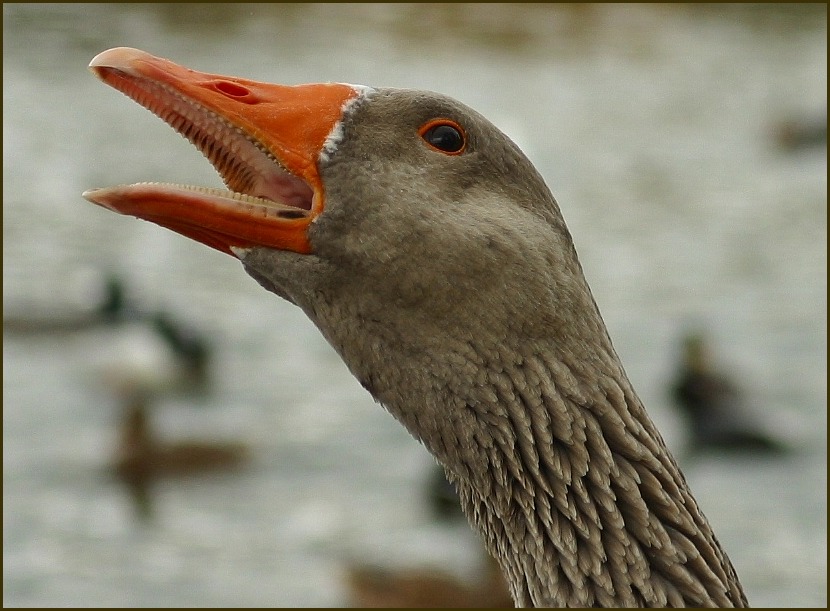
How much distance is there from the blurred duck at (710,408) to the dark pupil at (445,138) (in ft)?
37.2

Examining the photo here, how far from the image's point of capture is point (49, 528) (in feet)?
42.4

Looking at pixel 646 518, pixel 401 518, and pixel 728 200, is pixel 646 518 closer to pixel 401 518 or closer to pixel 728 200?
pixel 401 518

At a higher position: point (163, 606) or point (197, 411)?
point (197, 411)

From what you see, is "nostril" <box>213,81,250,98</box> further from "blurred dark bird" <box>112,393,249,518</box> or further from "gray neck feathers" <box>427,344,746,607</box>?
"blurred dark bird" <box>112,393,249,518</box>

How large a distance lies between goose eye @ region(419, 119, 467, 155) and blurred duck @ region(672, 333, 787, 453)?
11341 millimetres

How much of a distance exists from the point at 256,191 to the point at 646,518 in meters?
1.57

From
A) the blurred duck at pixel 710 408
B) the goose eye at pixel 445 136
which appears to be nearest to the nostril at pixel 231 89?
the goose eye at pixel 445 136

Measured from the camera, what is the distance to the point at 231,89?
4109 mm

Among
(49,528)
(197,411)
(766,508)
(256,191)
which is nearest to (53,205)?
(197,411)

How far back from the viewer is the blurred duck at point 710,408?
48.5 ft

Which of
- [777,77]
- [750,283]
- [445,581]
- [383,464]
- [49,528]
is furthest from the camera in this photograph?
[777,77]

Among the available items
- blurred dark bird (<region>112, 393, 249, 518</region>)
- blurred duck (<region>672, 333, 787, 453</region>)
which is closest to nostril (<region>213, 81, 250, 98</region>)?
blurred dark bird (<region>112, 393, 249, 518</region>)

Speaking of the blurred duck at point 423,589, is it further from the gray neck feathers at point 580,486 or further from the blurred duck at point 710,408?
the gray neck feathers at point 580,486

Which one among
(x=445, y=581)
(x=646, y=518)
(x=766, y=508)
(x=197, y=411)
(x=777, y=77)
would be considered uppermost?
(x=777, y=77)
